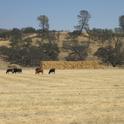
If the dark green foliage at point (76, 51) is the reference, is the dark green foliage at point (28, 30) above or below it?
above

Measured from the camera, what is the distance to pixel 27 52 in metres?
110

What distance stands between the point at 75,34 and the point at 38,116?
5035 inches

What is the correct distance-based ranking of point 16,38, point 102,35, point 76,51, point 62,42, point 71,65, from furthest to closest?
point 102,35
point 62,42
point 16,38
point 76,51
point 71,65

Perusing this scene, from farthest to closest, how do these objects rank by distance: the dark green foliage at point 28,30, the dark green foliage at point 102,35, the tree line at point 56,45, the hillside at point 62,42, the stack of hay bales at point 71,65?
the dark green foliage at point 28,30 < the dark green foliage at point 102,35 < the hillside at point 62,42 < the tree line at point 56,45 < the stack of hay bales at point 71,65

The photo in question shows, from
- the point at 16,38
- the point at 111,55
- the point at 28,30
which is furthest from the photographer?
the point at 28,30

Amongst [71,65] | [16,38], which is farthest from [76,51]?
[71,65]

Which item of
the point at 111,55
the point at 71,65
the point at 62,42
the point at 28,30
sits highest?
the point at 28,30

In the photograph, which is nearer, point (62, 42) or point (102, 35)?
point (62, 42)

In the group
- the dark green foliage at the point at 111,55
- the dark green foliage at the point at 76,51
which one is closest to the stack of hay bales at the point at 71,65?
the dark green foliage at the point at 111,55

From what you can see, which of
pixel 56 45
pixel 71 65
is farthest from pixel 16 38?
pixel 71 65

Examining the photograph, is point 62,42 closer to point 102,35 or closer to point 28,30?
point 102,35

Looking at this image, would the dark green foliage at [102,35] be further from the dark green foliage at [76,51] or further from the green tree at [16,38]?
the green tree at [16,38]

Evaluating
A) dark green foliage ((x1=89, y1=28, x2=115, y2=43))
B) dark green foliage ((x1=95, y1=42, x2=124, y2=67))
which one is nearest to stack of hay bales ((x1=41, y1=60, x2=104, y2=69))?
dark green foliage ((x1=95, y1=42, x2=124, y2=67))

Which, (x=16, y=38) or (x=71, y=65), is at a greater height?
(x=16, y=38)
